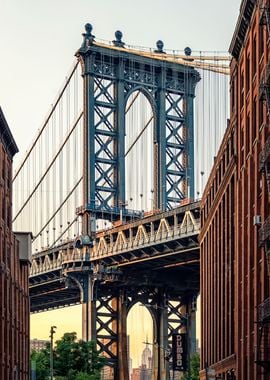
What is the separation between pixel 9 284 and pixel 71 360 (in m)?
35.1

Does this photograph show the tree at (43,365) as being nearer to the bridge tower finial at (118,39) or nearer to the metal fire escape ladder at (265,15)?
the bridge tower finial at (118,39)

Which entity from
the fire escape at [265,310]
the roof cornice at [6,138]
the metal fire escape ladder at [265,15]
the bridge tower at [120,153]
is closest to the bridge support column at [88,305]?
the bridge tower at [120,153]

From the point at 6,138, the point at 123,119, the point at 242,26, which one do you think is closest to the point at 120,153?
the point at 123,119

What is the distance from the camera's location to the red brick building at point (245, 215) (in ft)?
170

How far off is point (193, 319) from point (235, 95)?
83075mm

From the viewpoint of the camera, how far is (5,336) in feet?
279

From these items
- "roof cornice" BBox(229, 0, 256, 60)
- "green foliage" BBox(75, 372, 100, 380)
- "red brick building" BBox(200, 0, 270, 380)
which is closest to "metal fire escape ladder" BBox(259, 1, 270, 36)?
"red brick building" BBox(200, 0, 270, 380)

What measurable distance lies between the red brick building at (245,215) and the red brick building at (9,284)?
1440 cm

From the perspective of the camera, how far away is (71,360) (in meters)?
122

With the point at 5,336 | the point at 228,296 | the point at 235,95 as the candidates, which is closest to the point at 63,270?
the point at 5,336

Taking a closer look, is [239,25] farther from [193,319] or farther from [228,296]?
[193,319]

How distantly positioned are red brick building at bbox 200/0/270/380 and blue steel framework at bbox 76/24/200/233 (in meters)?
45.1

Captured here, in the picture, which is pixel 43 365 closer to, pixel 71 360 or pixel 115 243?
pixel 71 360

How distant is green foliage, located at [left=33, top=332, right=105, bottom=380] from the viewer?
121812 mm
